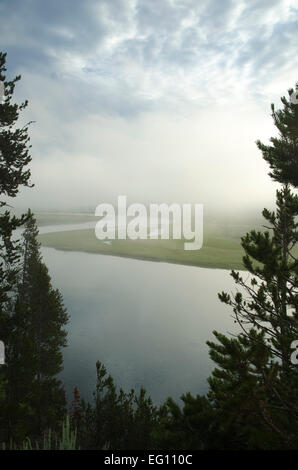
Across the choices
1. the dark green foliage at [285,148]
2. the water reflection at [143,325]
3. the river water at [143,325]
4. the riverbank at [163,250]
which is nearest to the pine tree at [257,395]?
the dark green foliage at [285,148]

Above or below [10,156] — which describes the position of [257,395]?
below

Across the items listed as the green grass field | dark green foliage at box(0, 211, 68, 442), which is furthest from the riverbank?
dark green foliage at box(0, 211, 68, 442)

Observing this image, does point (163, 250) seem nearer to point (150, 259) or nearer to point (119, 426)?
point (150, 259)

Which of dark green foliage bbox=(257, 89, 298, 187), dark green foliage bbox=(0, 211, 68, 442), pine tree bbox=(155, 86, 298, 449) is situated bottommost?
dark green foliage bbox=(0, 211, 68, 442)

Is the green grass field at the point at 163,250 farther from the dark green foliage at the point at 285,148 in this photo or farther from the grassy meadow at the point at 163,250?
the dark green foliage at the point at 285,148

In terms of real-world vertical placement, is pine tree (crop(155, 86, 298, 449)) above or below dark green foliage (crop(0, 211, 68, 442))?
above

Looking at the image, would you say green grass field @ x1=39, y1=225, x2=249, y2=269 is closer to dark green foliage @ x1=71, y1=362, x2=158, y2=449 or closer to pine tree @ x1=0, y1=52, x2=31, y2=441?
dark green foliage @ x1=71, y1=362, x2=158, y2=449

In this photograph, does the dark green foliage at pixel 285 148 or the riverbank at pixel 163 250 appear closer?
the dark green foliage at pixel 285 148

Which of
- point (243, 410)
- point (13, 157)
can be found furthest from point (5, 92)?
point (243, 410)

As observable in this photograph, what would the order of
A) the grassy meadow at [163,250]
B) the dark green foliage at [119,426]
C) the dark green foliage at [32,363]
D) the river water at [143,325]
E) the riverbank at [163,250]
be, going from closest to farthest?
1. the dark green foliage at [32,363]
2. the dark green foliage at [119,426]
3. the river water at [143,325]
4. the riverbank at [163,250]
5. the grassy meadow at [163,250]

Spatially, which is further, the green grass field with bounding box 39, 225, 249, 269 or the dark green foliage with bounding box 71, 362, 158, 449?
the green grass field with bounding box 39, 225, 249, 269

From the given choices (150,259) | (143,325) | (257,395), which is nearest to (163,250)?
(150,259)

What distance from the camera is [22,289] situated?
79.2 feet
